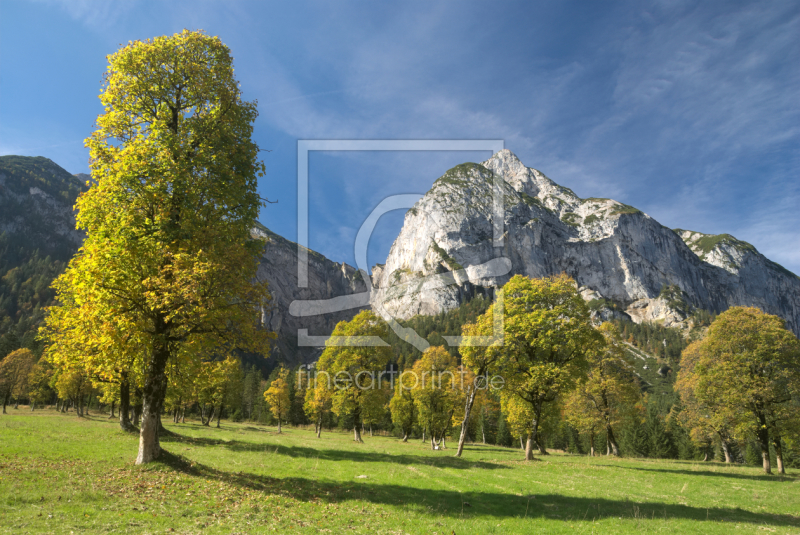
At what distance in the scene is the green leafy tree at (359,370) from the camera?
4453 centimetres

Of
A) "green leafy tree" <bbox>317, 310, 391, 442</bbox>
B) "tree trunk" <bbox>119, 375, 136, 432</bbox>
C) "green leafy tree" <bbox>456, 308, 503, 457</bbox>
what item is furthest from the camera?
"green leafy tree" <bbox>317, 310, 391, 442</bbox>

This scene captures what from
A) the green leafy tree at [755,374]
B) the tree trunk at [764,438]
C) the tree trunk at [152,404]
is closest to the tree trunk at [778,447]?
the green leafy tree at [755,374]

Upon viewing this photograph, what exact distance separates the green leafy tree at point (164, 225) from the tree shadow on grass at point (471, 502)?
4576mm

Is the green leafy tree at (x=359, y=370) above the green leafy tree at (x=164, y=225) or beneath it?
beneath

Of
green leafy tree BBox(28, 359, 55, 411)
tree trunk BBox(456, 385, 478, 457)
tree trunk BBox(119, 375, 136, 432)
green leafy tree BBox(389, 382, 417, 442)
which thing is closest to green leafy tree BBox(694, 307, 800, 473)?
tree trunk BBox(456, 385, 478, 457)

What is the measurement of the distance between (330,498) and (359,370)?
3204cm

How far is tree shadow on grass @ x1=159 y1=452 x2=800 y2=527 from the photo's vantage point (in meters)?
13.7

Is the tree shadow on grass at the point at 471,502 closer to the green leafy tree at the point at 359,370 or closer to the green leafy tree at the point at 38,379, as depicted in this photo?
the green leafy tree at the point at 359,370

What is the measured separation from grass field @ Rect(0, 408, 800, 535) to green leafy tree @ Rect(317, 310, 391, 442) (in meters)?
22.0

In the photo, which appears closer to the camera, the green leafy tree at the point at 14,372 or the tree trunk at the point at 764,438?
the tree trunk at the point at 764,438

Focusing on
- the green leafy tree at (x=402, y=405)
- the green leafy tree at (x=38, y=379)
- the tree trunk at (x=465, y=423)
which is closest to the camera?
the tree trunk at (x=465, y=423)

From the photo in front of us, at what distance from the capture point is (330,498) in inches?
550

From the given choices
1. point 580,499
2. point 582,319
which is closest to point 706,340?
point 582,319

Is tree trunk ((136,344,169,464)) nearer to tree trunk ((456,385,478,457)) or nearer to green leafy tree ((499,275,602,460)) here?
tree trunk ((456,385,478,457))
